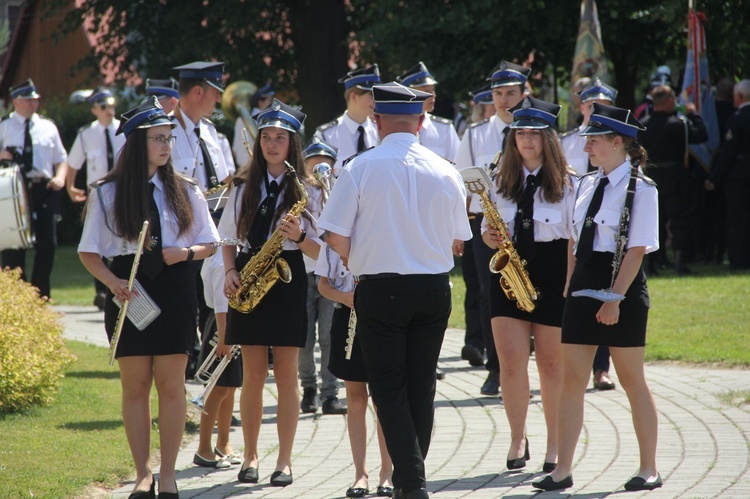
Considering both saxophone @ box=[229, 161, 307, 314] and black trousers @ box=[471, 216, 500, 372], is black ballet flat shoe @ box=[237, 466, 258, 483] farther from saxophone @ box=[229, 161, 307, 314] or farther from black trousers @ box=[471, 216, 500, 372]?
black trousers @ box=[471, 216, 500, 372]

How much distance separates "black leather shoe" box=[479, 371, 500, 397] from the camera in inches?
346

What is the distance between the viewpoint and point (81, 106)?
24.7 m

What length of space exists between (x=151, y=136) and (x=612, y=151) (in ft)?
8.54

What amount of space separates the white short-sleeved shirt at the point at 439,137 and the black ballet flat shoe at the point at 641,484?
13.4ft

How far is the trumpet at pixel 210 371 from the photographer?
268 inches

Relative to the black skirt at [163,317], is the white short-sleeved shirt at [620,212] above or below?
above

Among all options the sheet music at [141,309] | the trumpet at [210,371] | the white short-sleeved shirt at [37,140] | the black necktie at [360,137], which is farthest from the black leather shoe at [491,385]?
the white short-sleeved shirt at [37,140]

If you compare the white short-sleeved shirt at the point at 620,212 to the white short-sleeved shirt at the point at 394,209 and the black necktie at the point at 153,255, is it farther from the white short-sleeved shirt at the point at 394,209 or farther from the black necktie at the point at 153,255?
the black necktie at the point at 153,255

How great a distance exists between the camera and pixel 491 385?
347 inches

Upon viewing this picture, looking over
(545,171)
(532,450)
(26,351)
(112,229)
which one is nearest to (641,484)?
(532,450)

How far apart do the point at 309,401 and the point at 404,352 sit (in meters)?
3.08

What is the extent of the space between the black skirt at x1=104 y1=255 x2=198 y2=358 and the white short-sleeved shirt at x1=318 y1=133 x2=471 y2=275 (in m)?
1.01

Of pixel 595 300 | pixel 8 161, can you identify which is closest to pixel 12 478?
pixel 595 300

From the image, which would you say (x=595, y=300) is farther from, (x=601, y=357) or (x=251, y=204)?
(x=601, y=357)
